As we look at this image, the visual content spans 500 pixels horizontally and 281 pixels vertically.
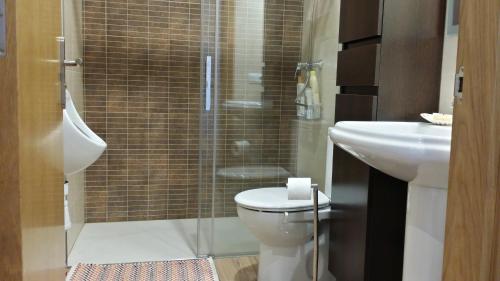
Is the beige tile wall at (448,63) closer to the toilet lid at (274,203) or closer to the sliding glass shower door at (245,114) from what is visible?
the toilet lid at (274,203)

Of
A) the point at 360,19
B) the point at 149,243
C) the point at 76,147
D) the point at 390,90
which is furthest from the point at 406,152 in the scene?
the point at 149,243

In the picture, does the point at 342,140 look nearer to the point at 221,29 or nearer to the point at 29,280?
the point at 29,280

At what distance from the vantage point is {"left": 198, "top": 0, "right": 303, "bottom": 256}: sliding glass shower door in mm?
2652

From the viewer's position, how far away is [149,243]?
2.85 m

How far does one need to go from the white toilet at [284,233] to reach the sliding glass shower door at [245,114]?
0.50 m

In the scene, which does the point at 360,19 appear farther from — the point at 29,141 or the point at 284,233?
the point at 29,141

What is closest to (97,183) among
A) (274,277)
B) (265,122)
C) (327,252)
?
(265,122)

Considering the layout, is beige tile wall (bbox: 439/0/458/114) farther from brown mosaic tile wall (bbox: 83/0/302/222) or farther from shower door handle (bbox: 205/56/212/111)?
brown mosaic tile wall (bbox: 83/0/302/222)

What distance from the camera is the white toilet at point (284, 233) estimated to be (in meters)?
2.09

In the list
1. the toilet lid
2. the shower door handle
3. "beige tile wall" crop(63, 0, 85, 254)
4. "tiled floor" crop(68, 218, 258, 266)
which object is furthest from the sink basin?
"beige tile wall" crop(63, 0, 85, 254)

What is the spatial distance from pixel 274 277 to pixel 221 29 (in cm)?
144

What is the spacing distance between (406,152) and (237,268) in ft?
5.66

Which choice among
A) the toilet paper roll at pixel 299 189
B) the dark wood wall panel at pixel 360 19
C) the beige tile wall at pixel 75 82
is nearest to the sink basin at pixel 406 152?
the dark wood wall panel at pixel 360 19

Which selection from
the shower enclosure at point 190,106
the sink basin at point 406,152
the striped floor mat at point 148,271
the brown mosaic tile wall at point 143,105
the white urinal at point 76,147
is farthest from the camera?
the brown mosaic tile wall at point 143,105
